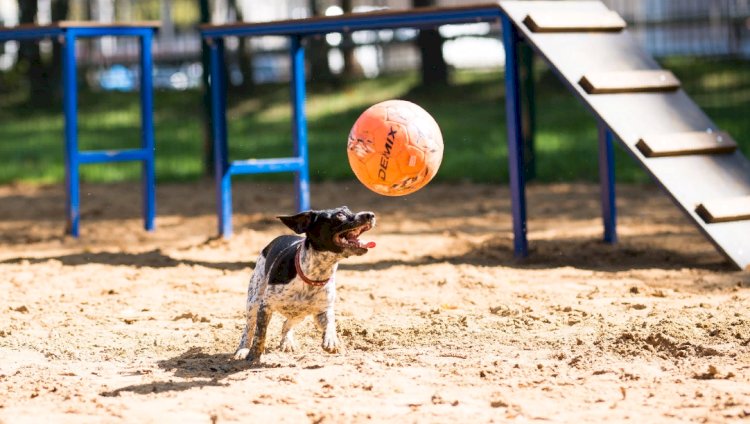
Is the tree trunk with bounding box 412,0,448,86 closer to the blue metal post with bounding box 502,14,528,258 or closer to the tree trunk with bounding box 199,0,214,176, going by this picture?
the tree trunk with bounding box 199,0,214,176

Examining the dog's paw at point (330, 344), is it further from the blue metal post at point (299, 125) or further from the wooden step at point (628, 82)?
the blue metal post at point (299, 125)

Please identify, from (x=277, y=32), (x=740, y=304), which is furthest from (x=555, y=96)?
(x=740, y=304)

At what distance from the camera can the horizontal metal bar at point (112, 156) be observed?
30.9 feet

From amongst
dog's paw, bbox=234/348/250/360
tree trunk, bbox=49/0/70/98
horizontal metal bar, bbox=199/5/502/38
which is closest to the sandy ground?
dog's paw, bbox=234/348/250/360

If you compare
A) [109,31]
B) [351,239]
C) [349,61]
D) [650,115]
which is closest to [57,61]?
[349,61]

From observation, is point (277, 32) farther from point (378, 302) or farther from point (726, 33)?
point (726, 33)

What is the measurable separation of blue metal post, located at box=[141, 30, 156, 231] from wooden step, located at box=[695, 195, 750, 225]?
4.72m

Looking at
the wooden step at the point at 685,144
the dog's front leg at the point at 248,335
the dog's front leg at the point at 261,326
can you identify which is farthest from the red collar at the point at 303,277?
the wooden step at the point at 685,144

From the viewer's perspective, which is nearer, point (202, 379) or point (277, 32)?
point (202, 379)

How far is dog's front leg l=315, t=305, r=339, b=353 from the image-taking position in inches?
203

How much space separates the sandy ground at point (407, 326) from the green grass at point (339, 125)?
115 inches

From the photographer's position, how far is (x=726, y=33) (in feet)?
66.6

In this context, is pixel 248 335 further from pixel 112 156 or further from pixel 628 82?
pixel 112 156

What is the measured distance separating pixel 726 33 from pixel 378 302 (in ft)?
51.0
